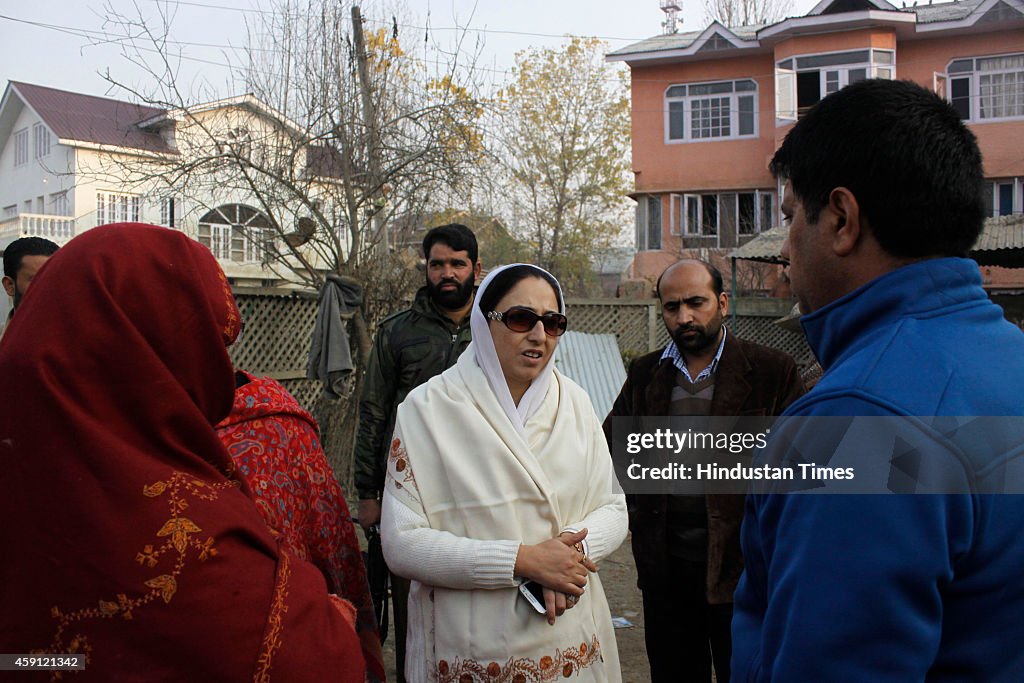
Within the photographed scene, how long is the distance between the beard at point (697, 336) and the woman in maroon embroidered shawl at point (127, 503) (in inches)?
86.8

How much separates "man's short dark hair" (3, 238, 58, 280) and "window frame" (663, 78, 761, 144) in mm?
24331

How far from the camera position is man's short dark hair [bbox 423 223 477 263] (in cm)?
411

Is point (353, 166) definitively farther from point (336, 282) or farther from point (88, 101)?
point (88, 101)

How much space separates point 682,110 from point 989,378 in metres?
27.0

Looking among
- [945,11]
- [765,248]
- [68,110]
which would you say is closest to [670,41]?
[945,11]

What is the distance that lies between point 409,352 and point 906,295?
116 inches

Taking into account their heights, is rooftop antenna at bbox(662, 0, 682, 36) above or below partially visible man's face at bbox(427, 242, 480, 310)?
above

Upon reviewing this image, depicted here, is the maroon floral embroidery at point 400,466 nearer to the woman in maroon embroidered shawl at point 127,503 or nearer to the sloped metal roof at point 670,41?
the woman in maroon embroidered shawl at point 127,503

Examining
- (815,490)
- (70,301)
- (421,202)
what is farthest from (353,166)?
(815,490)

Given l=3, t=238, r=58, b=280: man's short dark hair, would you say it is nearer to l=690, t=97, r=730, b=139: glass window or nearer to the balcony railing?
the balcony railing

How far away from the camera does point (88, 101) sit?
2641cm

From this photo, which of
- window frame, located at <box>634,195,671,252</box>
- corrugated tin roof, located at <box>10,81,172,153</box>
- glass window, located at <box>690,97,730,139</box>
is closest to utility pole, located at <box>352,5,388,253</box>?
corrugated tin roof, located at <box>10,81,172,153</box>

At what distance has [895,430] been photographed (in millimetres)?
1043

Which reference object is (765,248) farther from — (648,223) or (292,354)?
(648,223)
